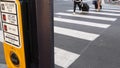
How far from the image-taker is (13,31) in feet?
3.96

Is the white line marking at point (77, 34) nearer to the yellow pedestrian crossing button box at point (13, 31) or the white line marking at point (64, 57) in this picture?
the white line marking at point (64, 57)

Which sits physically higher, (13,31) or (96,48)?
(13,31)

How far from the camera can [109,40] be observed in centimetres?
668

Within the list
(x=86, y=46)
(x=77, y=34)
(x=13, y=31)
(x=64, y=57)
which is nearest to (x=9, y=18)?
(x=13, y=31)

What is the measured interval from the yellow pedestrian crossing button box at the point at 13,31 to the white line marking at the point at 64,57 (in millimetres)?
3330

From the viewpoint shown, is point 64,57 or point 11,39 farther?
point 64,57

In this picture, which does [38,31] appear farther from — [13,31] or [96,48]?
[96,48]

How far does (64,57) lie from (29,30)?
4.02 meters

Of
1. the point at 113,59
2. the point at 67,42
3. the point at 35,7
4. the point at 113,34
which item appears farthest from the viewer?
the point at 113,34

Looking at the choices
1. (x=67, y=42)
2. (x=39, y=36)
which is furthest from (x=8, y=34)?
(x=67, y=42)

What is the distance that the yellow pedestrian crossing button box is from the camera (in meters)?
1.17

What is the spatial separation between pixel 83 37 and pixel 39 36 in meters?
5.97

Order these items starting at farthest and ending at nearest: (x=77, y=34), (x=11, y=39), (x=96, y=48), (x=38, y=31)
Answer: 1. (x=77, y=34)
2. (x=96, y=48)
3. (x=11, y=39)
4. (x=38, y=31)

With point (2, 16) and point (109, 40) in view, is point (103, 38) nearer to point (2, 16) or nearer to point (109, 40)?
point (109, 40)
